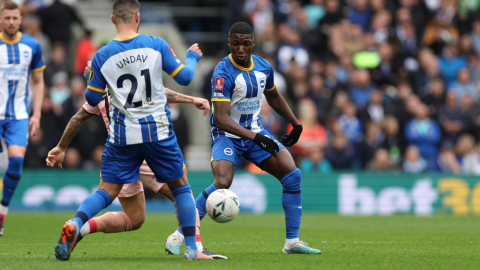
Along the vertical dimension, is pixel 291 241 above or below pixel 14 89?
below

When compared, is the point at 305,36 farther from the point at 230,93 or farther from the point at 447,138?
the point at 230,93

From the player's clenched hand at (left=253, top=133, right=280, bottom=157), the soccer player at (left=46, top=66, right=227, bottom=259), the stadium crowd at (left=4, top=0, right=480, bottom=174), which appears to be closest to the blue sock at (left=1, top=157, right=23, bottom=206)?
the soccer player at (left=46, top=66, right=227, bottom=259)

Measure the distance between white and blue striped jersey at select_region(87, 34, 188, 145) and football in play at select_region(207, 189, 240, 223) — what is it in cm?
105

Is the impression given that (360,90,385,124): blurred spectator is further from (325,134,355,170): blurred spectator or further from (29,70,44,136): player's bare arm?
(29,70,44,136): player's bare arm

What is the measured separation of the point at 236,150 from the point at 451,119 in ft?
34.8

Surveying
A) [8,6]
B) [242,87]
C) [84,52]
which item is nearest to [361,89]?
[84,52]

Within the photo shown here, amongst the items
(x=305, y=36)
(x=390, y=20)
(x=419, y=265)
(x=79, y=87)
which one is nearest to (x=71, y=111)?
(x=79, y=87)

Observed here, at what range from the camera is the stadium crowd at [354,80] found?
16.3 meters

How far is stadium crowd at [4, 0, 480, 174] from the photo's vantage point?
16281 mm

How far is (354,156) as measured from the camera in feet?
53.6

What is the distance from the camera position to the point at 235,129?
7.29 meters

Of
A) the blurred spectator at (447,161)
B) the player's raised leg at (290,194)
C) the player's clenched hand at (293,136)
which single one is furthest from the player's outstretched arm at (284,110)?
the blurred spectator at (447,161)

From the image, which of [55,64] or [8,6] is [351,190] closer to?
[55,64]

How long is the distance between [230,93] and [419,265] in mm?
2754
